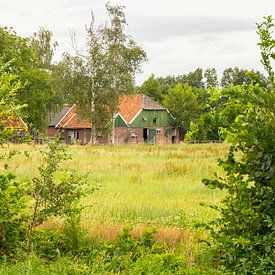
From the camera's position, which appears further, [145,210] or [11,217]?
[145,210]

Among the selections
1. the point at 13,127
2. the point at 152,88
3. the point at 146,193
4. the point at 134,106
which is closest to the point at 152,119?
the point at 134,106

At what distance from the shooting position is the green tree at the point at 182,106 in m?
68.9

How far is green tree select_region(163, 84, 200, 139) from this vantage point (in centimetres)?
6888

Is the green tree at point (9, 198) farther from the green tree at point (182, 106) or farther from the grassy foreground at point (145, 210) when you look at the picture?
the green tree at point (182, 106)

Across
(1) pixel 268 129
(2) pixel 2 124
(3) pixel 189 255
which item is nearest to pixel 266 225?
(1) pixel 268 129

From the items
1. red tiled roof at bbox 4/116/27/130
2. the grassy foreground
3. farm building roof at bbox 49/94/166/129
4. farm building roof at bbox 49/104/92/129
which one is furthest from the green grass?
farm building roof at bbox 49/94/166/129

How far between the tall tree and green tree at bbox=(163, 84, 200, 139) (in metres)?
21.3

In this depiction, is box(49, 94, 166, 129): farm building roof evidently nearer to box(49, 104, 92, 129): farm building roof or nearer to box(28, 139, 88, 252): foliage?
box(49, 104, 92, 129): farm building roof

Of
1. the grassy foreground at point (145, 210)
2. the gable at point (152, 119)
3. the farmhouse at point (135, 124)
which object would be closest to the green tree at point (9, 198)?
the grassy foreground at point (145, 210)

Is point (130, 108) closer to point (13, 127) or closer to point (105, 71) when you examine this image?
point (105, 71)

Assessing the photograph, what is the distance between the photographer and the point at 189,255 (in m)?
6.16

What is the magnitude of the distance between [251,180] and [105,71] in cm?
4241

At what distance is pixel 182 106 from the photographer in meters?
70.0

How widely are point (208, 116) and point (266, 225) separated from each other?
120cm
